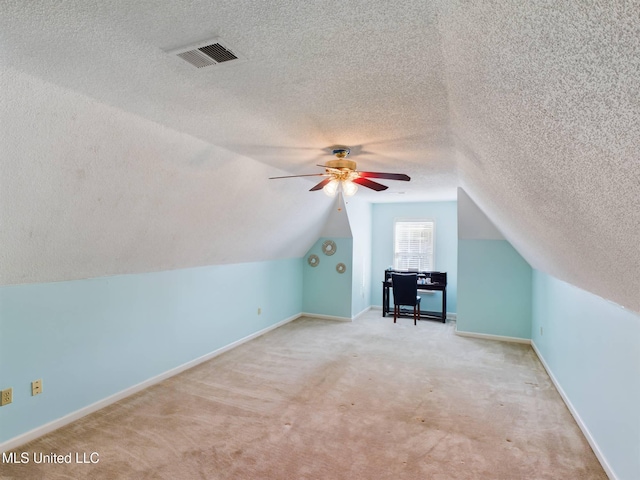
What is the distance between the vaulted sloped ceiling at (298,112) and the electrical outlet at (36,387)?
2.58ft

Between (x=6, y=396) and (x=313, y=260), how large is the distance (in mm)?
4741

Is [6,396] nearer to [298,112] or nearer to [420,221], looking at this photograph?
[298,112]

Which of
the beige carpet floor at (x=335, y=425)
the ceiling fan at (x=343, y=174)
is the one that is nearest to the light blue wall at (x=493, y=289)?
the beige carpet floor at (x=335, y=425)

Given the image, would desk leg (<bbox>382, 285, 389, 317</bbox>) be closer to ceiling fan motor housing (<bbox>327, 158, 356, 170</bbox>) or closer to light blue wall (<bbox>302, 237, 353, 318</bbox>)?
light blue wall (<bbox>302, 237, 353, 318</bbox>)

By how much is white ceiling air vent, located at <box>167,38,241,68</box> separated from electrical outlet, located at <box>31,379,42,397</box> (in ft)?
8.77

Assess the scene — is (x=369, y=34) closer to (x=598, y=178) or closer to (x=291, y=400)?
(x=598, y=178)

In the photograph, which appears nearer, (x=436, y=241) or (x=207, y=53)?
(x=207, y=53)

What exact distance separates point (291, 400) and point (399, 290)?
3.41 metres

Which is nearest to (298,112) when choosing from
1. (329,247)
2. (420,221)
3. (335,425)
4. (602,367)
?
(335,425)

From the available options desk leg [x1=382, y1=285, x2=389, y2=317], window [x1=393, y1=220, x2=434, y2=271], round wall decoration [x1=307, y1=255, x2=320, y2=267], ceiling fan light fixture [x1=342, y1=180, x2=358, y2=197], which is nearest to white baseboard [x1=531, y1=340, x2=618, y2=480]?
ceiling fan light fixture [x1=342, y1=180, x2=358, y2=197]

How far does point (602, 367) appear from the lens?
2.50 meters

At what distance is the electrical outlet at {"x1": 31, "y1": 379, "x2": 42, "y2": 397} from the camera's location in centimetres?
265

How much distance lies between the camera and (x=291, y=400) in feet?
10.9

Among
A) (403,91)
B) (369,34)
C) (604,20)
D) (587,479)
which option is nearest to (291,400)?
(587,479)
